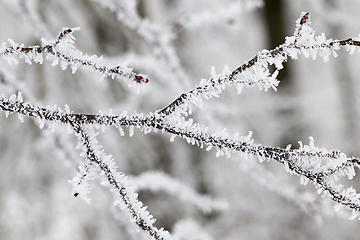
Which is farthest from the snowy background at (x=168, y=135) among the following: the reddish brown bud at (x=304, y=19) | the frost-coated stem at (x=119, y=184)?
the reddish brown bud at (x=304, y=19)

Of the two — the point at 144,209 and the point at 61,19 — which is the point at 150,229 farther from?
the point at 61,19

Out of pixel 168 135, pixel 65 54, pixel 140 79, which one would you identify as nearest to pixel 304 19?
pixel 140 79

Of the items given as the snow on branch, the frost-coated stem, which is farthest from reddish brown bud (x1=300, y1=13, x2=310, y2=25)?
the frost-coated stem

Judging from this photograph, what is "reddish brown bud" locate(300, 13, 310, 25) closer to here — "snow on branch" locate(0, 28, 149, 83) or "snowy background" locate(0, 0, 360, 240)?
"snow on branch" locate(0, 28, 149, 83)

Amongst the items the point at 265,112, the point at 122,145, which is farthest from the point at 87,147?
the point at 265,112

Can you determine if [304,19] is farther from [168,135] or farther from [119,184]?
[168,135]

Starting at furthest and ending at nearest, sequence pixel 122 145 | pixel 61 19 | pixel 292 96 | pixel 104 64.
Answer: pixel 292 96, pixel 122 145, pixel 61 19, pixel 104 64

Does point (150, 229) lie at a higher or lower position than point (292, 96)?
lower

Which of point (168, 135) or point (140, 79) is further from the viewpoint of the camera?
point (168, 135)

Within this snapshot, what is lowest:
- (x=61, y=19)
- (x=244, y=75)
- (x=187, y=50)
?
(x=244, y=75)
